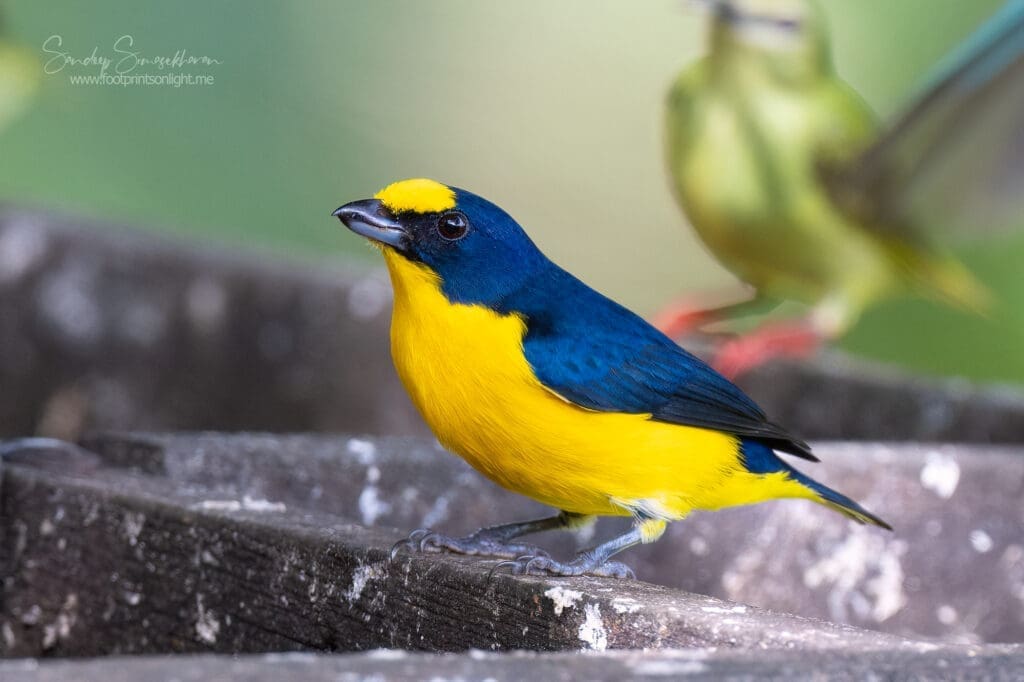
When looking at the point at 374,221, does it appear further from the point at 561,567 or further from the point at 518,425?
the point at 561,567

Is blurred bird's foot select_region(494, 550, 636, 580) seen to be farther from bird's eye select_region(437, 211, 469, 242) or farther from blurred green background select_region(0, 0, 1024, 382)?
blurred green background select_region(0, 0, 1024, 382)

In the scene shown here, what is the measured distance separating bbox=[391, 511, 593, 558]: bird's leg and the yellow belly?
0.34 ft

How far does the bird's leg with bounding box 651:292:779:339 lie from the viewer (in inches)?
199

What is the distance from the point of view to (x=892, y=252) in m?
5.44

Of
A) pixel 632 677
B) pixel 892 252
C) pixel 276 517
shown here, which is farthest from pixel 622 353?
pixel 892 252

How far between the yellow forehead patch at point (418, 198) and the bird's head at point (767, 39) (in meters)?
3.22

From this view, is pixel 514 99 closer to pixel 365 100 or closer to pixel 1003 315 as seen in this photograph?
pixel 365 100

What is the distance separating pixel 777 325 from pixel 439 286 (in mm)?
2397

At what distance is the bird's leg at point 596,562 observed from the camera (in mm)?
2252

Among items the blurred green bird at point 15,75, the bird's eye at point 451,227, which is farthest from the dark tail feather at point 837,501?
the blurred green bird at point 15,75

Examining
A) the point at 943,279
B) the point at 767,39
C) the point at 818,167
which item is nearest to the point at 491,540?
the point at 818,167

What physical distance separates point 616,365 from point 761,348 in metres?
2.08

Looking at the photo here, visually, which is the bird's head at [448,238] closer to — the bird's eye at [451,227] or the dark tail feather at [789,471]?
the bird's eye at [451,227]

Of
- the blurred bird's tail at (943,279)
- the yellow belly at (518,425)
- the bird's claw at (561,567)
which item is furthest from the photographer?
the blurred bird's tail at (943,279)
